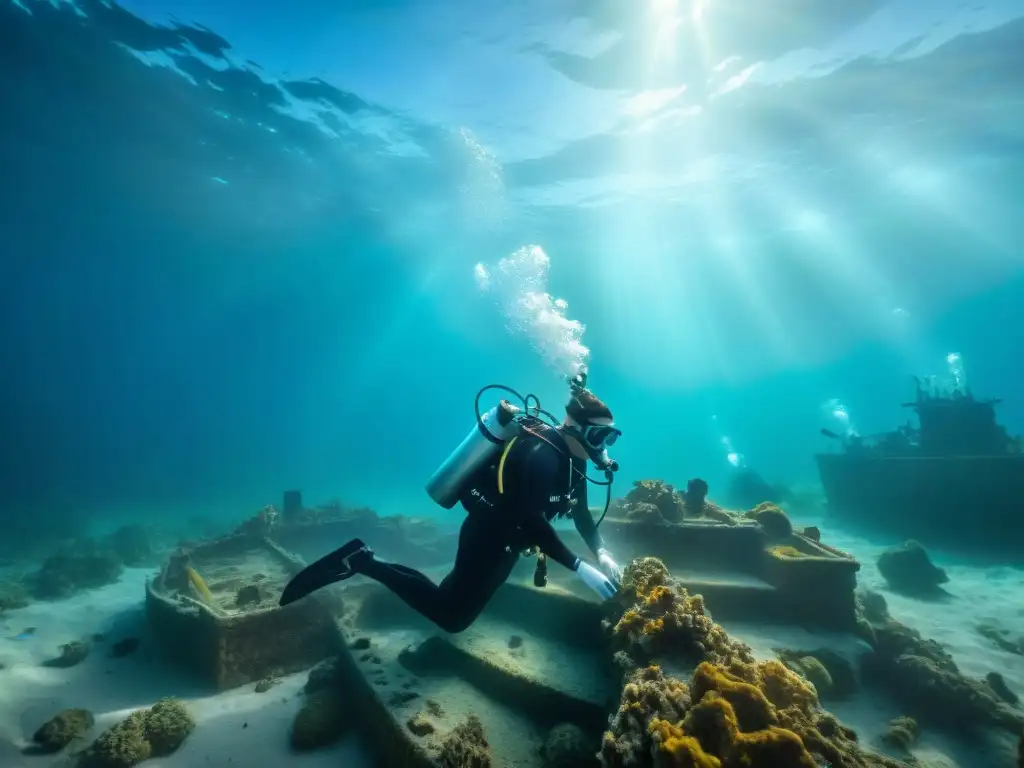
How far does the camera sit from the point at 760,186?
31.0 m

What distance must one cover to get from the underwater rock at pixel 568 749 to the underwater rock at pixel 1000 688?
7110 millimetres

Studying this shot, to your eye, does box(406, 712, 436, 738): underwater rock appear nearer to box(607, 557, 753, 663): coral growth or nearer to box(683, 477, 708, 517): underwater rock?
box(607, 557, 753, 663): coral growth

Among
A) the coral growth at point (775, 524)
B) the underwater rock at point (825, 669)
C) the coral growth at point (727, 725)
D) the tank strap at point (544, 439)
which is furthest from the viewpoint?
the coral growth at point (775, 524)

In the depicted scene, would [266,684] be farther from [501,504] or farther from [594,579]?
[594,579]

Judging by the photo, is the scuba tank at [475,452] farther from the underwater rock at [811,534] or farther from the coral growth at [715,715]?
the underwater rock at [811,534]

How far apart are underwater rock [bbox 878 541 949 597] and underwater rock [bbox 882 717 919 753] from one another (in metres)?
8.27

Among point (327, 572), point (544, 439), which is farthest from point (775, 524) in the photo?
point (327, 572)

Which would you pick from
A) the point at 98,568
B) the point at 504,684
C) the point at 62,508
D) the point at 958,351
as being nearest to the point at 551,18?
the point at 504,684

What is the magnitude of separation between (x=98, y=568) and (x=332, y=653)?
→ 1230 centimetres

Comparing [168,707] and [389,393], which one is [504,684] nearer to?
[168,707]

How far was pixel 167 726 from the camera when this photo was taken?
234 inches

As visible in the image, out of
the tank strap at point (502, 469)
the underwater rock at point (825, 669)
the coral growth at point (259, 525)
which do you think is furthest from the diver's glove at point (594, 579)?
the coral growth at point (259, 525)

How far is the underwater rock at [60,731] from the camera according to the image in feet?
19.7

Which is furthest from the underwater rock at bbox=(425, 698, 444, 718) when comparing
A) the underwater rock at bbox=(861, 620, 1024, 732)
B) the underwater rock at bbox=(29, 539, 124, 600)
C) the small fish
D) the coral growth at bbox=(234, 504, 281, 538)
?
the underwater rock at bbox=(29, 539, 124, 600)
